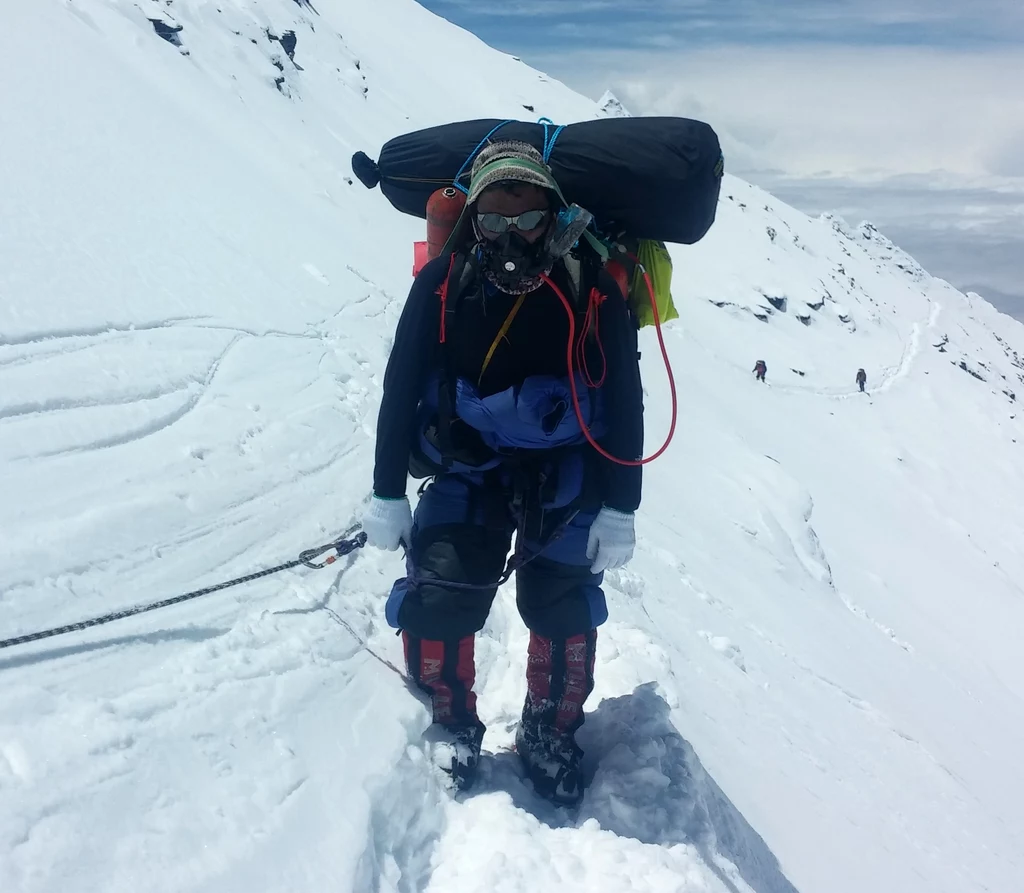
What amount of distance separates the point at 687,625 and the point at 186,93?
54.3ft

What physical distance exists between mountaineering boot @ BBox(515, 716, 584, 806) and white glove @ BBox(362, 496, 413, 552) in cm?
98

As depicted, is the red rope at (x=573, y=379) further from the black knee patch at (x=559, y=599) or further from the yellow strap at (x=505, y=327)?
the black knee patch at (x=559, y=599)

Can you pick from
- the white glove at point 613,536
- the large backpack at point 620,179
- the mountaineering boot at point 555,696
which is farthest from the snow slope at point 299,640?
the large backpack at point 620,179

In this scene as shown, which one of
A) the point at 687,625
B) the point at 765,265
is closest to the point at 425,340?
the point at 687,625

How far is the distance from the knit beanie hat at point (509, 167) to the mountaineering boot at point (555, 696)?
1787 mm

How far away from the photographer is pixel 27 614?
2.49 metres

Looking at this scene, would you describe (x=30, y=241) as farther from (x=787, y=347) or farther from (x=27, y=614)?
(x=787, y=347)

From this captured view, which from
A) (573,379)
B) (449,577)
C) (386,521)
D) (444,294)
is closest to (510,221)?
(444,294)

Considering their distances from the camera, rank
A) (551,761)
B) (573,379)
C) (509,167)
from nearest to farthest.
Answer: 1. (509,167)
2. (573,379)
3. (551,761)

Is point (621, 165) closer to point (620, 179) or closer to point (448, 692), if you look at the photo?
point (620, 179)

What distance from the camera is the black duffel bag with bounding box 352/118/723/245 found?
8.79 feet

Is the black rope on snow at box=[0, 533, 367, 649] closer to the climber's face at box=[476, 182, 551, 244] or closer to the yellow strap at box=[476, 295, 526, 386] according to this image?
the yellow strap at box=[476, 295, 526, 386]

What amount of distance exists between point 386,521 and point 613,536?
879 millimetres

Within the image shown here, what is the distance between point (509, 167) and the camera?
257cm
